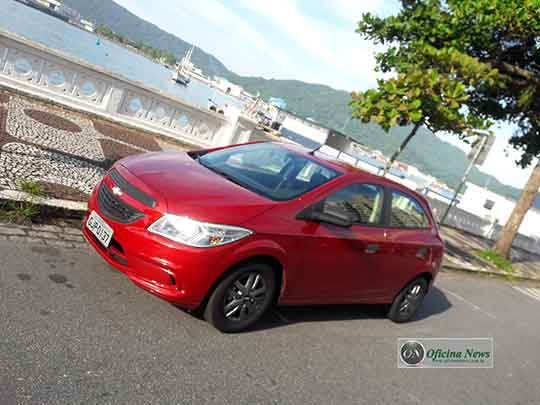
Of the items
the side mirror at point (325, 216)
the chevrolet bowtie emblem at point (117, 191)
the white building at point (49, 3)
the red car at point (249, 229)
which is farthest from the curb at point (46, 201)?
the white building at point (49, 3)

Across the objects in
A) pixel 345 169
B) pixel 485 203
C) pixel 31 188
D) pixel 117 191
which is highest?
pixel 485 203

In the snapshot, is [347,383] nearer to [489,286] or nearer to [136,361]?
[136,361]

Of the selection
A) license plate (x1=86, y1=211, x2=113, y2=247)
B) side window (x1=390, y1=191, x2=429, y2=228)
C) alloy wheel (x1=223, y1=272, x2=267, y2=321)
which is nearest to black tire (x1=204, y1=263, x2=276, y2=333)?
alloy wheel (x1=223, y1=272, x2=267, y2=321)

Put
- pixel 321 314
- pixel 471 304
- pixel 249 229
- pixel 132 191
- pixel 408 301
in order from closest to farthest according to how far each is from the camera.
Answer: pixel 249 229
pixel 132 191
pixel 321 314
pixel 408 301
pixel 471 304

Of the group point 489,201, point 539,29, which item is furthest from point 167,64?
point 539,29

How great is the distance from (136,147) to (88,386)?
771cm

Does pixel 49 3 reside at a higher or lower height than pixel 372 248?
higher

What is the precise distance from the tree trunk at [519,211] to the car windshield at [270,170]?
12.4 meters

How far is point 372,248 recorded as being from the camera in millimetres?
5164

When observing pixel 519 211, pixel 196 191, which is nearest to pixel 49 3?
pixel 519 211

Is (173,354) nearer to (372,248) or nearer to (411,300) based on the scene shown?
(372,248)

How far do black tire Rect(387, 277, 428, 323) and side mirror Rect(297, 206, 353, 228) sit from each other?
82.6 inches

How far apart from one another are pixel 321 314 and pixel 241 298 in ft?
5.74

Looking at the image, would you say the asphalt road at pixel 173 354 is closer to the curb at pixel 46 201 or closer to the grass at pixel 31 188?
the curb at pixel 46 201
